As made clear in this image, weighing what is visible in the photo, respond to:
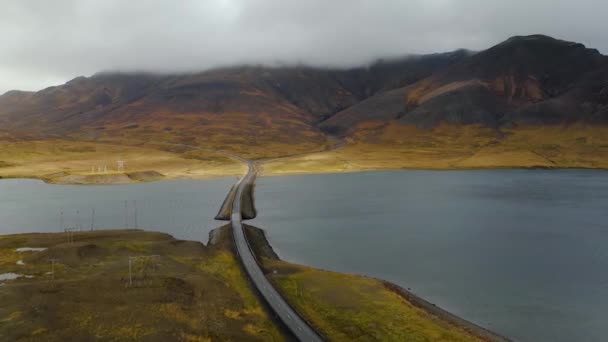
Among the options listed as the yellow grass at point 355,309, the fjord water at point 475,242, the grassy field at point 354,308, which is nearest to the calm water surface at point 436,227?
the fjord water at point 475,242

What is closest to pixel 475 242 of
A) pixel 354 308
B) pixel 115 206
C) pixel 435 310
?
pixel 435 310

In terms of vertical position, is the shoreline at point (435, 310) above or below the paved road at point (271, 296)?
below

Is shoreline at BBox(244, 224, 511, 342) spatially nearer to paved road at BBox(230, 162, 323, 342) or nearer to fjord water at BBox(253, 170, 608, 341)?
fjord water at BBox(253, 170, 608, 341)

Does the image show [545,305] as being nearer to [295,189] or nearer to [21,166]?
[295,189]

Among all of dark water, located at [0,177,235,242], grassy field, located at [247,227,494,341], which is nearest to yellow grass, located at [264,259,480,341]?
grassy field, located at [247,227,494,341]

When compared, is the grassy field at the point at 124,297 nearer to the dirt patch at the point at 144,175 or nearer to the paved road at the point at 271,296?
the paved road at the point at 271,296

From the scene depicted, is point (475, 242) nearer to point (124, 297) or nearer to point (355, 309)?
point (355, 309)
